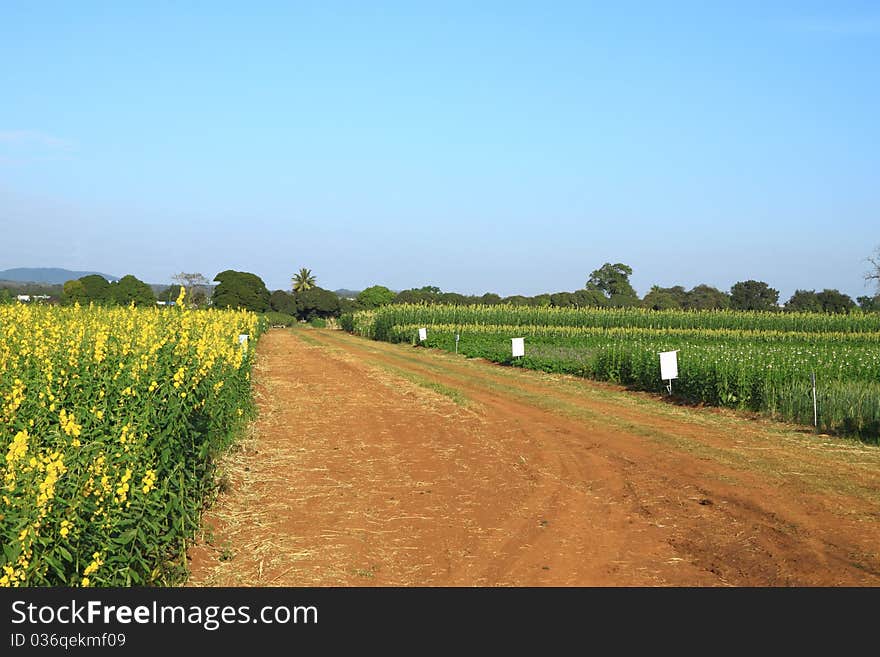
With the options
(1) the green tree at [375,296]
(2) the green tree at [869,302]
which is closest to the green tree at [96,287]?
(2) the green tree at [869,302]

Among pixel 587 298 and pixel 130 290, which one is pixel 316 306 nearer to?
pixel 587 298

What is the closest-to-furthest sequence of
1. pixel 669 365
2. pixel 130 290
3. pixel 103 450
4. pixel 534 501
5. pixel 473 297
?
pixel 103 450 → pixel 534 501 → pixel 669 365 → pixel 130 290 → pixel 473 297

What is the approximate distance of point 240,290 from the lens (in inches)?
2992

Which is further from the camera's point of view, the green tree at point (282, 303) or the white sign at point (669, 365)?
the green tree at point (282, 303)

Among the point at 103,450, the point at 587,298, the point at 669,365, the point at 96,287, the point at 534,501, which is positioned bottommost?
the point at 534,501

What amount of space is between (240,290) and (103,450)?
238 ft

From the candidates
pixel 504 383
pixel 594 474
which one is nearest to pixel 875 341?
pixel 504 383

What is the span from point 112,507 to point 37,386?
2.19 metres

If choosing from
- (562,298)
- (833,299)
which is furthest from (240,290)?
(833,299)

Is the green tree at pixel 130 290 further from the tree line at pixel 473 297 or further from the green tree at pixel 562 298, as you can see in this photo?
the green tree at pixel 562 298

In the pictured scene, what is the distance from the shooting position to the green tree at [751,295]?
7056 centimetres

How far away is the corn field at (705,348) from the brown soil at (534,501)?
4.16ft
